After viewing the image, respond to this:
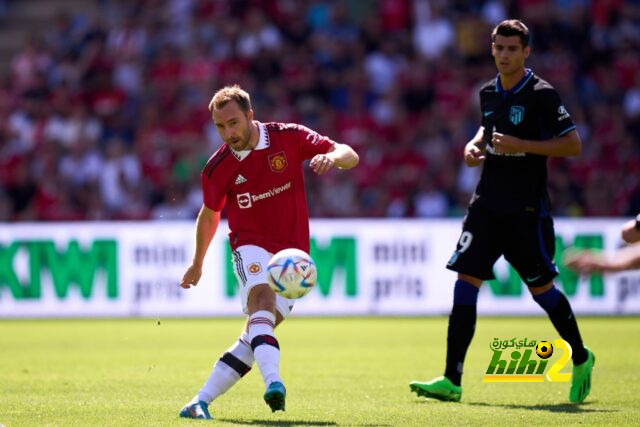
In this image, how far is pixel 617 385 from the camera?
9891 mm

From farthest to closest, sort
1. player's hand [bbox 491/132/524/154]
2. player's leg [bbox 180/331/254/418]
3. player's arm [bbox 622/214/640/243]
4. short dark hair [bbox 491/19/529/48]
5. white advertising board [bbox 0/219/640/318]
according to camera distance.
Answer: white advertising board [bbox 0/219/640/318]
short dark hair [bbox 491/19/529/48]
player's hand [bbox 491/132/524/154]
player's leg [bbox 180/331/254/418]
player's arm [bbox 622/214/640/243]

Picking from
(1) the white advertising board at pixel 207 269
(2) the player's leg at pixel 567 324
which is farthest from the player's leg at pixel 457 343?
(1) the white advertising board at pixel 207 269

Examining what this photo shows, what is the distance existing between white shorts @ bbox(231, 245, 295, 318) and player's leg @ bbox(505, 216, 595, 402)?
6.34ft

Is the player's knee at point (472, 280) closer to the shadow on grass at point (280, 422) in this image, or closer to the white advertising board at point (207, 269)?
the shadow on grass at point (280, 422)

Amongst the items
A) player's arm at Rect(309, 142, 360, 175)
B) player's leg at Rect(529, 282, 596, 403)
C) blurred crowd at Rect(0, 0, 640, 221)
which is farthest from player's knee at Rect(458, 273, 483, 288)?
blurred crowd at Rect(0, 0, 640, 221)

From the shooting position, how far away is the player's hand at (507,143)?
28.5ft

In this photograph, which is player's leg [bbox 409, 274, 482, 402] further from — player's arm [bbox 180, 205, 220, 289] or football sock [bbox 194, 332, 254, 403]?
player's arm [bbox 180, 205, 220, 289]

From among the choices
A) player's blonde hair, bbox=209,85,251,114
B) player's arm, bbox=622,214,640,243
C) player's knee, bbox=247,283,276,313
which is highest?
player's blonde hair, bbox=209,85,251,114

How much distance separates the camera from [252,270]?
8.27 m

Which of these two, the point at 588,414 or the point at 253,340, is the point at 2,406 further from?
the point at 588,414

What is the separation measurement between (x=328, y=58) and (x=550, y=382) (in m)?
14.7

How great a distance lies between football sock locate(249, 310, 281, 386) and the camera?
7.81 m

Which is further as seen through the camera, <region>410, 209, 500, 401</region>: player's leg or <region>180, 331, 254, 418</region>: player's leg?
<region>410, 209, 500, 401</region>: player's leg

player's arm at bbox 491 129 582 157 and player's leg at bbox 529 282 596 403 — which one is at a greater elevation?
player's arm at bbox 491 129 582 157
